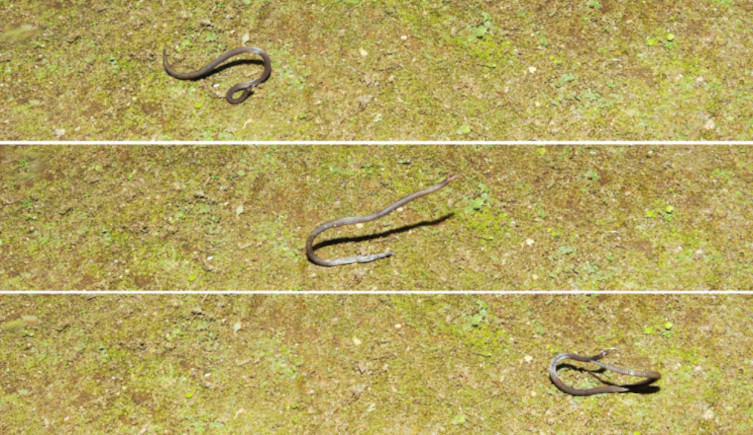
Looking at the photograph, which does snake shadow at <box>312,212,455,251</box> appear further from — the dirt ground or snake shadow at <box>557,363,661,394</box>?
snake shadow at <box>557,363,661,394</box>

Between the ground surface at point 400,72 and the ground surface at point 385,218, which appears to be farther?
the ground surface at point 400,72

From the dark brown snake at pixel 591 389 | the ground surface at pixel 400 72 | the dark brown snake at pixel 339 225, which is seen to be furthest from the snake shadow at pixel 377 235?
the dark brown snake at pixel 591 389

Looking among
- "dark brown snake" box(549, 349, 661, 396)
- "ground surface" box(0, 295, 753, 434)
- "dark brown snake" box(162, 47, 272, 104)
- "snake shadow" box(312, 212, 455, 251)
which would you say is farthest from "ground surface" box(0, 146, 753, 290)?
"dark brown snake" box(549, 349, 661, 396)

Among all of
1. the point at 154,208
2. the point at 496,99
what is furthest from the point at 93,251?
the point at 496,99

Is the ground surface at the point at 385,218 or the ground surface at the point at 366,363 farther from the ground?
the ground surface at the point at 385,218

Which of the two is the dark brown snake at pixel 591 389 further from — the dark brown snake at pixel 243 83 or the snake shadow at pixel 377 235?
the dark brown snake at pixel 243 83

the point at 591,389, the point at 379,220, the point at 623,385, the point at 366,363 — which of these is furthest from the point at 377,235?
the point at 623,385

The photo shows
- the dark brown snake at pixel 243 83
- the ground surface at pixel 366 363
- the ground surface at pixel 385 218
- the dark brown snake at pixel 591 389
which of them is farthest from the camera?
the dark brown snake at pixel 243 83

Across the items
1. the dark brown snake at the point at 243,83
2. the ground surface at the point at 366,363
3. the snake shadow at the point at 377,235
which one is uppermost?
the dark brown snake at the point at 243,83
